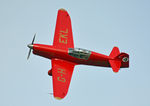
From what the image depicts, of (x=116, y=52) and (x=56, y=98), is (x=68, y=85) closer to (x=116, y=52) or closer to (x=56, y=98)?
(x=56, y=98)

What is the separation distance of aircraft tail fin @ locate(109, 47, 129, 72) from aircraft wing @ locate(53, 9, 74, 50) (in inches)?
167

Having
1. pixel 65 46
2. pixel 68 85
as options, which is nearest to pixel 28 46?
pixel 65 46

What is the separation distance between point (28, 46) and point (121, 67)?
9.58 m

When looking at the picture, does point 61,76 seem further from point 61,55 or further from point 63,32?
point 63,32

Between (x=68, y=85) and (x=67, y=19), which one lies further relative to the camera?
(x=67, y=19)

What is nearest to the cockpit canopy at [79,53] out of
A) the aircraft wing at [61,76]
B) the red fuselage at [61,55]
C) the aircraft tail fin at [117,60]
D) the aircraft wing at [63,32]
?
the red fuselage at [61,55]

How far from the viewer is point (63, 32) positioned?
3275cm

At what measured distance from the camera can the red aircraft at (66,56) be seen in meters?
30.4

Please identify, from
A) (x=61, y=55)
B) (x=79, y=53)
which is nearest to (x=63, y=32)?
(x=61, y=55)

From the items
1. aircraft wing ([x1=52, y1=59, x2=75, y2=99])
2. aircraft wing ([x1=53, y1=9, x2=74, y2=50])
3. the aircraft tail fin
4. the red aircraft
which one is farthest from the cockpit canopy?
the aircraft tail fin

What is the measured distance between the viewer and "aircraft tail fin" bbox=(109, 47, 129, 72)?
31645 mm

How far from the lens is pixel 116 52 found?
32.7 meters

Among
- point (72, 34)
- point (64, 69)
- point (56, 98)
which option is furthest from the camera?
point (72, 34)

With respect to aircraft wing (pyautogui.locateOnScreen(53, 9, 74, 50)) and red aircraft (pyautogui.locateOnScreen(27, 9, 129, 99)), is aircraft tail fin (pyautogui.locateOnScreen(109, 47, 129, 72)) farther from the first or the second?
aircraft wing (pyautogui.locateOnScreen(53, 9, 74, 50))
